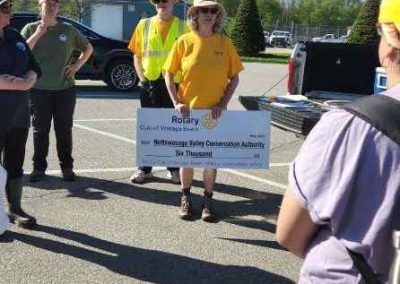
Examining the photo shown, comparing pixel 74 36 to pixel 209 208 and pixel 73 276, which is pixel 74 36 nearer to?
pixel 209 208

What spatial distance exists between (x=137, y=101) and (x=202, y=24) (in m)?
7.75

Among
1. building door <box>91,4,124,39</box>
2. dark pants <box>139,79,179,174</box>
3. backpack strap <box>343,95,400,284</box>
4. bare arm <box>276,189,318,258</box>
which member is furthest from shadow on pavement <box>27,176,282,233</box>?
building door <box>91,4,124,39</box>

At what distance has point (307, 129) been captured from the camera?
16.7 ft

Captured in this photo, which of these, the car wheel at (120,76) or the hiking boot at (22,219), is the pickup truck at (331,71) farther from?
the car wheel at (120,76)

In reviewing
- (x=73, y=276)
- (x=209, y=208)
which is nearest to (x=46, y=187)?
(x=209, y=208)

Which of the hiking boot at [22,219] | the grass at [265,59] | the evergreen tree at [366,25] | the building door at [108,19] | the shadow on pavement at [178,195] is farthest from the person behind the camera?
the building door at [108,19]

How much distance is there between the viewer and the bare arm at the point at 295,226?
5.09 feet

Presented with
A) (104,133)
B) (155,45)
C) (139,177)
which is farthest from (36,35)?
(104,133)

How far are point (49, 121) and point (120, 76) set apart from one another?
26.1 ft

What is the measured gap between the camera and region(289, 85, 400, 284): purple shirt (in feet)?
4.67

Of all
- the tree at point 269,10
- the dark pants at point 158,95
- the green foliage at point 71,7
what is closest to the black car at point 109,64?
the dark pants at point 158,95

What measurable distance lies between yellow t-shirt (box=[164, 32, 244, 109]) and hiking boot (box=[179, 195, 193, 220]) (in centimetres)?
83

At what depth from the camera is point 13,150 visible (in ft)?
15.4

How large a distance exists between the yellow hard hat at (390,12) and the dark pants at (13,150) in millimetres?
3645
